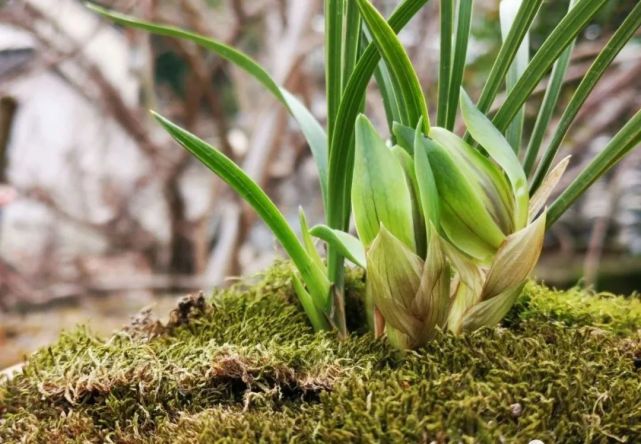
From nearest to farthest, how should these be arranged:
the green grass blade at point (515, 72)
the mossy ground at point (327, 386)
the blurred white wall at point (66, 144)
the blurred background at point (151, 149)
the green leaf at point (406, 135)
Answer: the mossy ground at point (327, 386)
the green leaf at point (406, 135)
the green grass blade at point (515, 72)
the blurred background at point (151, 149)
the blurred white wall at point (66, 144)

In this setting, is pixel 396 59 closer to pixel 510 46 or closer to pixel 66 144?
pixel 510 46

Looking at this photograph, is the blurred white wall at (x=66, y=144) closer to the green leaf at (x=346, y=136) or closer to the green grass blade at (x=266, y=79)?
the green grass blade at (x=266, y=79)

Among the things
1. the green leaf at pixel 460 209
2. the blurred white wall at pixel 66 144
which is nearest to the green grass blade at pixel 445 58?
the green leaf at pixel 460 209

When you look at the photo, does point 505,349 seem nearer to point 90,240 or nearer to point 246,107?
point 246,107

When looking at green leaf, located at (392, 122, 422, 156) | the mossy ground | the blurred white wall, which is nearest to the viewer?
the mossy ground

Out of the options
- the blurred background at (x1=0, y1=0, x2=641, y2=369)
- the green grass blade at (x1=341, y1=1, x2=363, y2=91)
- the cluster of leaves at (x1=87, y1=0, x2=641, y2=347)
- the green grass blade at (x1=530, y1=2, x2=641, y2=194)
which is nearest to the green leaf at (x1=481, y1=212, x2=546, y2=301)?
the cluster of leaves at (x1=87, y1=0, x2=641, y2=347)

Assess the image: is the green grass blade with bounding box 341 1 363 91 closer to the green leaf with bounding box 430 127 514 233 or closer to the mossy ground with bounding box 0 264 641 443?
the green leaf with bounding box 430 127 514 233
